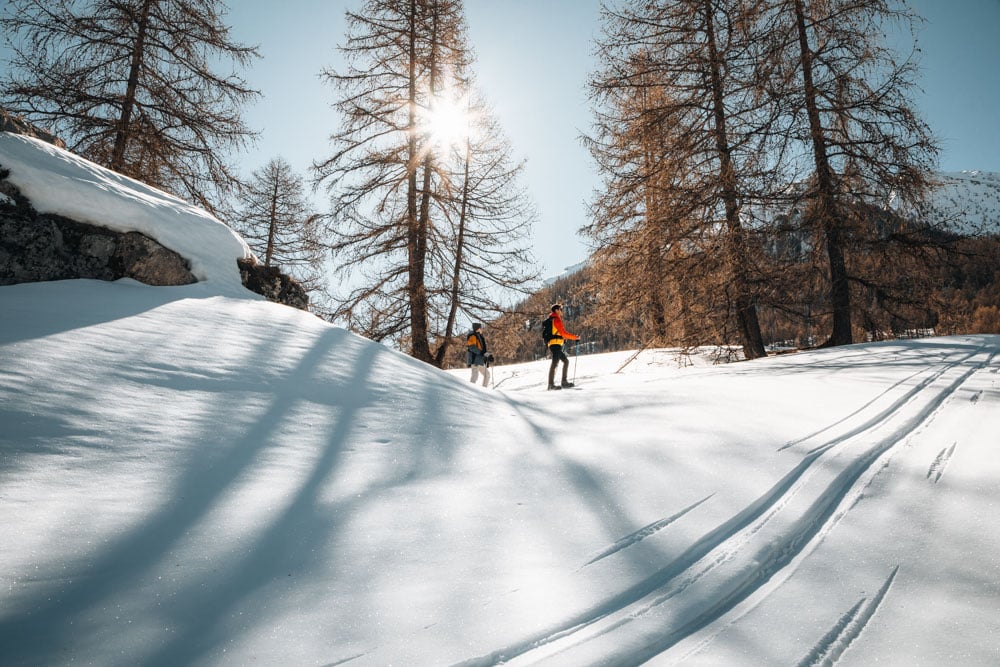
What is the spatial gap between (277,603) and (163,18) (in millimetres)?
11341

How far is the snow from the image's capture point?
1296mm

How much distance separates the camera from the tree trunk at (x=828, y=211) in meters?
8.23

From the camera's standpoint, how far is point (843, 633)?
1359 millimetres

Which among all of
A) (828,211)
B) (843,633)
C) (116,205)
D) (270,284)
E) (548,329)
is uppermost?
(828,211)

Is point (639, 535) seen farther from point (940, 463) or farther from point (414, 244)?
point (414, 244)

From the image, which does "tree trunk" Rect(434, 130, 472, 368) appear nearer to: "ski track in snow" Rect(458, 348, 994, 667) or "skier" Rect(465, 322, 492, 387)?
"skier" Rect(465, 322, 492, 387)

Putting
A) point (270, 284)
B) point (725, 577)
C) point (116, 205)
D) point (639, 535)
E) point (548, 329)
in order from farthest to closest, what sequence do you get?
point (548, 329) → point (270, 284) → point (116, 205) → point (639, 535) → point (725, 577)

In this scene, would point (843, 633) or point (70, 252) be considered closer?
point (843, 633)

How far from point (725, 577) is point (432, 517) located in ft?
3.92

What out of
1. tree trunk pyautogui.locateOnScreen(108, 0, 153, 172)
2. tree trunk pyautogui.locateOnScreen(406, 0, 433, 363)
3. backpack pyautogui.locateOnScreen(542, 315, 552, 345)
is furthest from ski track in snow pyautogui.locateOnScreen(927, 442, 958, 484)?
tree trunk pyautogui.locateOnScreen(108, 0, 153, 172)

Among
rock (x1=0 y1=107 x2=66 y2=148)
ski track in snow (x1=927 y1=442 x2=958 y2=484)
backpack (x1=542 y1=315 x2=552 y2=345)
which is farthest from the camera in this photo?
backpack (x1=542 y1=315 x2=552 y2=345)

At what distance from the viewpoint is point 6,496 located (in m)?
1.59

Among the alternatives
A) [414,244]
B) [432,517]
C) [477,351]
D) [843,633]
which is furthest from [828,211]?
[432,517]

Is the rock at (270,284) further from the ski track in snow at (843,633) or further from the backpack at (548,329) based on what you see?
the ski track in snow at (843,633)
